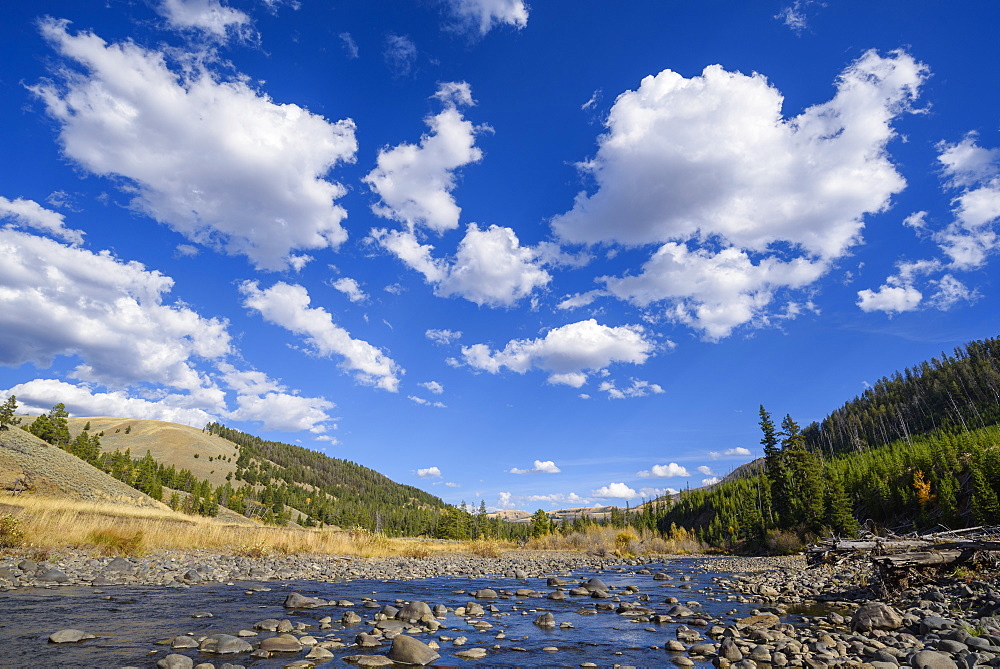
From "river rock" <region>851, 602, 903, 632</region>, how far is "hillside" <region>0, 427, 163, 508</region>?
49863 mm

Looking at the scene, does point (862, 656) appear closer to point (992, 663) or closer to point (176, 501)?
point (992, 663)

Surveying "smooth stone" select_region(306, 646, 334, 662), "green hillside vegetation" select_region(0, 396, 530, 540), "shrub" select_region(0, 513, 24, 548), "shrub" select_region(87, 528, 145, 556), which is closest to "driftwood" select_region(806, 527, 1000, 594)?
"smooth stone" select_region(306, 646, 334, 662)

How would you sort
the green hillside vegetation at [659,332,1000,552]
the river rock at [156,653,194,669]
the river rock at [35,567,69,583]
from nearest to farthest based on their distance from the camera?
1. the river rock at [156,653,194,669]
2. the river rock at [35,567,69,583]
3. the green hillside vegetation at [659,332,1000,552]

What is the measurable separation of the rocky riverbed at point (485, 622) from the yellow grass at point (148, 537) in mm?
2320

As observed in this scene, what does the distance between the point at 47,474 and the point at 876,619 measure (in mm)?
56099

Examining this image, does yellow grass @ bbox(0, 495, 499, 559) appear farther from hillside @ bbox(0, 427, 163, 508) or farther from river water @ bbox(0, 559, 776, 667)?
river water @ bbox(0, 559, 776, 667)

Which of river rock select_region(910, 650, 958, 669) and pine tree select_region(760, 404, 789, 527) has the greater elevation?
pine tree select_region(760, 404, 789, 527)

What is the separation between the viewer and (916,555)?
55.3 feet

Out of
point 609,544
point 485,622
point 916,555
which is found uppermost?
point 916,555

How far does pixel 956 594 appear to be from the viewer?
15.1 metres

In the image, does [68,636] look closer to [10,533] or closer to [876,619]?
[10,533]

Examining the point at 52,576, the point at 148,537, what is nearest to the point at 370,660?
the point at 52,576

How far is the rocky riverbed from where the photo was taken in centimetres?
902

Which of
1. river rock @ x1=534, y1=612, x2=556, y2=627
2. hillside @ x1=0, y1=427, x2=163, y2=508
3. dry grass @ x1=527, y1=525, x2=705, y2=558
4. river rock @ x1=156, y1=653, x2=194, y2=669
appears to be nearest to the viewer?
river rock @ x1=156, y1=653, x2=194, y2=669
